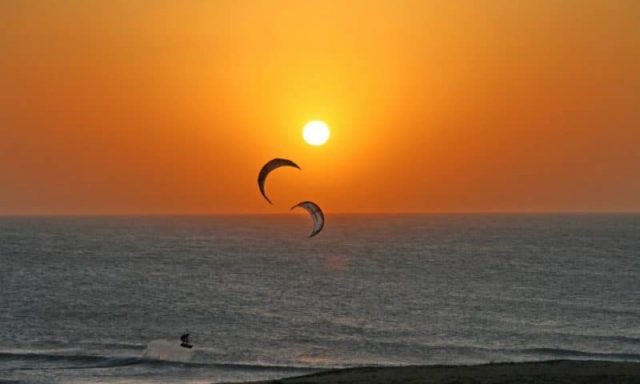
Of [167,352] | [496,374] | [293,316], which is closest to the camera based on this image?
[496,374]

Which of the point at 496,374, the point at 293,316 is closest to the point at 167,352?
the point at 293,316

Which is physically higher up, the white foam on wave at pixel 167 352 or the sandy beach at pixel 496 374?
the white foam on wave at pixel 167 352

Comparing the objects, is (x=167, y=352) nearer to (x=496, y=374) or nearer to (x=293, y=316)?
(x=293, y=316)

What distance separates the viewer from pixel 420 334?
64.6m

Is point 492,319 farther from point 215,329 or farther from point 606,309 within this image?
point 215,329

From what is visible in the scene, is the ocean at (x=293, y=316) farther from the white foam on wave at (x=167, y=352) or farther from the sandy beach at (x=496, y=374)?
the sandy beach at (x=496, y=374)

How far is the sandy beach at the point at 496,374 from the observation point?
34.3 meters

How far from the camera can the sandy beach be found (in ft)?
112

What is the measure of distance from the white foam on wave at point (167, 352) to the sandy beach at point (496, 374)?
50.2 ft

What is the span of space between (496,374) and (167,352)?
24517 millimetres

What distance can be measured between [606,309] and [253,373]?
40.5 m

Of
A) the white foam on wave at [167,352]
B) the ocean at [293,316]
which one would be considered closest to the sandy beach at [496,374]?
the ocean at [293,316]

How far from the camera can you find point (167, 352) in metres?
55.3

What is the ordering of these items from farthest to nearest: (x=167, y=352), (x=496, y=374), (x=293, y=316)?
(x=293, y=316)
(x=167, y=352)
(x=496, y=374)
